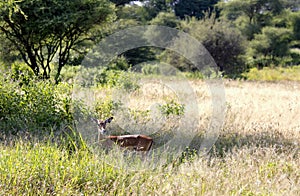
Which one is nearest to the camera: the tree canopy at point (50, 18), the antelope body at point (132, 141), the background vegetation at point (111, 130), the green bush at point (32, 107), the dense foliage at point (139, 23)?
the background vegetation at point (111, 130)

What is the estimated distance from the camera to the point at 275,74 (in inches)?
856

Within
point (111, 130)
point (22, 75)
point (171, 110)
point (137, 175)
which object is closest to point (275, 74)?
point (171, 110)

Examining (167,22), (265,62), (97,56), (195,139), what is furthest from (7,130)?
(265,62)

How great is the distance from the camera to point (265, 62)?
25781 mm

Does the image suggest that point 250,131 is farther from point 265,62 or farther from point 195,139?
point 265,62

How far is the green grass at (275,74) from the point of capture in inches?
820

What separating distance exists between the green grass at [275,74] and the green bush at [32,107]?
17.2 m

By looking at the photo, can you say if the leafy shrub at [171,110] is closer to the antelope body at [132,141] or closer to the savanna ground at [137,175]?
the savanna ground at [137,175]

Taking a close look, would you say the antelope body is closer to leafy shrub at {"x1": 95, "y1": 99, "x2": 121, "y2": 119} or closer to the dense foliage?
leafy shrub at {"x1": 95, "y1": 99, "x2": 121, "y2": 119}

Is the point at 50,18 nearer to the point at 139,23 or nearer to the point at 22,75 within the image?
the point at 22,75

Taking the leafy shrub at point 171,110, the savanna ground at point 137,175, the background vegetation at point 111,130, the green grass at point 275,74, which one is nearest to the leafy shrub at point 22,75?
the background vegetation at point 111,130

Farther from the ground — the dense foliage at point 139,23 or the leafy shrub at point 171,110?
the dense foliage at point 139,23

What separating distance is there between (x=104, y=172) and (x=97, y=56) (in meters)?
10.5

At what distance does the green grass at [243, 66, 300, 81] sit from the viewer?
68.4ft
